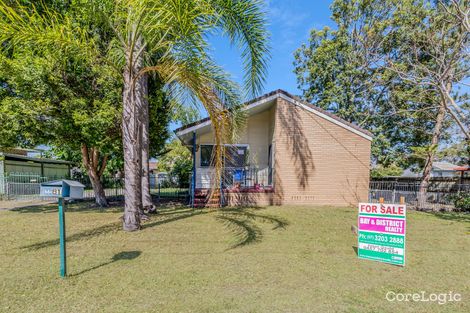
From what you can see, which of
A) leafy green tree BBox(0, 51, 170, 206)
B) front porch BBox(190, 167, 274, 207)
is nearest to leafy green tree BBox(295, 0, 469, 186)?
front porch BBox(190, 167, 274, 207)

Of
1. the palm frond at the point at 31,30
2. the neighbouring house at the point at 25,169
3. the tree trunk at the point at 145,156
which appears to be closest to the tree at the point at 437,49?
the tree trunk at the point at 145,156

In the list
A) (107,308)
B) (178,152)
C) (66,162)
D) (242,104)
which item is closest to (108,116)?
(242,104)

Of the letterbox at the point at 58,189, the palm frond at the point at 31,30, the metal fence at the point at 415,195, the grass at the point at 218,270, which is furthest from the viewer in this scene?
the metal fence at the point at 415,195

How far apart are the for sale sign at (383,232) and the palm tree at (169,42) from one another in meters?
3.28

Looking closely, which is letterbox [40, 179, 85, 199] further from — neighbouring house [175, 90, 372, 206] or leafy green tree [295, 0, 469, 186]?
leafy green tree [295, 0, 469, 186]

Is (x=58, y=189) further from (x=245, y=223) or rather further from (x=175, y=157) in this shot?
(x=175, y=157)

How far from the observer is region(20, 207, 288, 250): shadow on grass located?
5.77 metres

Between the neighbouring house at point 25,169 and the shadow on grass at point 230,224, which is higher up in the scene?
the neighbouring house at point 25,169

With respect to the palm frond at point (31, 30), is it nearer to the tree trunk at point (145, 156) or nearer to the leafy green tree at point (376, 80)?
the tree trunk at point (145, 156)

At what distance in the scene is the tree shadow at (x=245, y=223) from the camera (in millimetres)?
6007

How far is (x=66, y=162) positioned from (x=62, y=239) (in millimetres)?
26051

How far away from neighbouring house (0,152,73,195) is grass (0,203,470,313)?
10515mm

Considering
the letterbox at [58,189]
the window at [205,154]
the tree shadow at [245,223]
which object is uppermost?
the window at [205,154]

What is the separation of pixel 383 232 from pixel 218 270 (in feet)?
10.5
